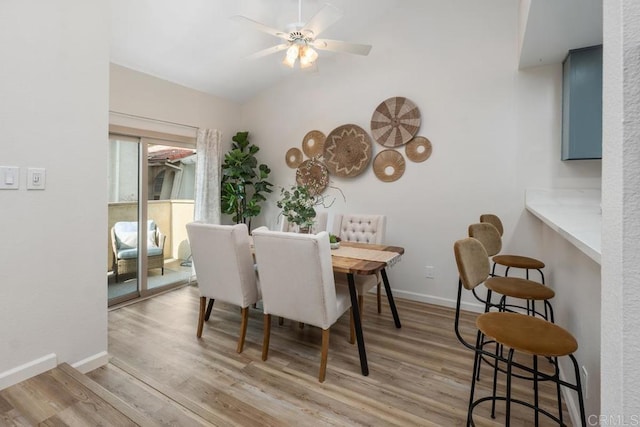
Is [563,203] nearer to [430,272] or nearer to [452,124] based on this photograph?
[452,124]

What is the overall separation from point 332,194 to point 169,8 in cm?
257

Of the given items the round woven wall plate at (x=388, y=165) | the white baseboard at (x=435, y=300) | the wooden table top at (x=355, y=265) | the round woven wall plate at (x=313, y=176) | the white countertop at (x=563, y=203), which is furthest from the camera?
the round woven wall plate at (x=313, y=176)

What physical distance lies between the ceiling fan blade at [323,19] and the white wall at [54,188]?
1.41 metres

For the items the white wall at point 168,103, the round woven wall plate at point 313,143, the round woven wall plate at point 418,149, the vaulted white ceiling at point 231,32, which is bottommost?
the round woven wall plate at point 418,149

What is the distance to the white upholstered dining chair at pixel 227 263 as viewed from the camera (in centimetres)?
231

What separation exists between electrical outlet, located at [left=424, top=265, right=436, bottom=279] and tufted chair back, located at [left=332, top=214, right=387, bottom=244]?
0.69 meters

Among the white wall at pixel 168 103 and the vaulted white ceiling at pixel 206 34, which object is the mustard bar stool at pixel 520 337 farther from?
the white wall at pixel 168 103

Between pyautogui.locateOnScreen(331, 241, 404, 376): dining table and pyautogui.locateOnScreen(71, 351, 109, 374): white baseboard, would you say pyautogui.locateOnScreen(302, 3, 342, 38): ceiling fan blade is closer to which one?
pyautogui.locateOnScreen(331, 241, 404, 376): dining table

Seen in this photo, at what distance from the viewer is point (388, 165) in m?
3.63

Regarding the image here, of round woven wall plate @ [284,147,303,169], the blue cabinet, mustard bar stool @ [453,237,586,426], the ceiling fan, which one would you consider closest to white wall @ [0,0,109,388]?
the ceiling fan

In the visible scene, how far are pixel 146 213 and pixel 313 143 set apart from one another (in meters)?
2.25

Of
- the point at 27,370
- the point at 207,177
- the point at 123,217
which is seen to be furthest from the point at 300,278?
the point at 207,177

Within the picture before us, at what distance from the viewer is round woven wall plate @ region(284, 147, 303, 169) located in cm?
435

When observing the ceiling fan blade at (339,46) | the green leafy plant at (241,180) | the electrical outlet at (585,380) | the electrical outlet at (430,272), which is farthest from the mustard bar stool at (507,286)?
the green leafy plant at (241,180)
